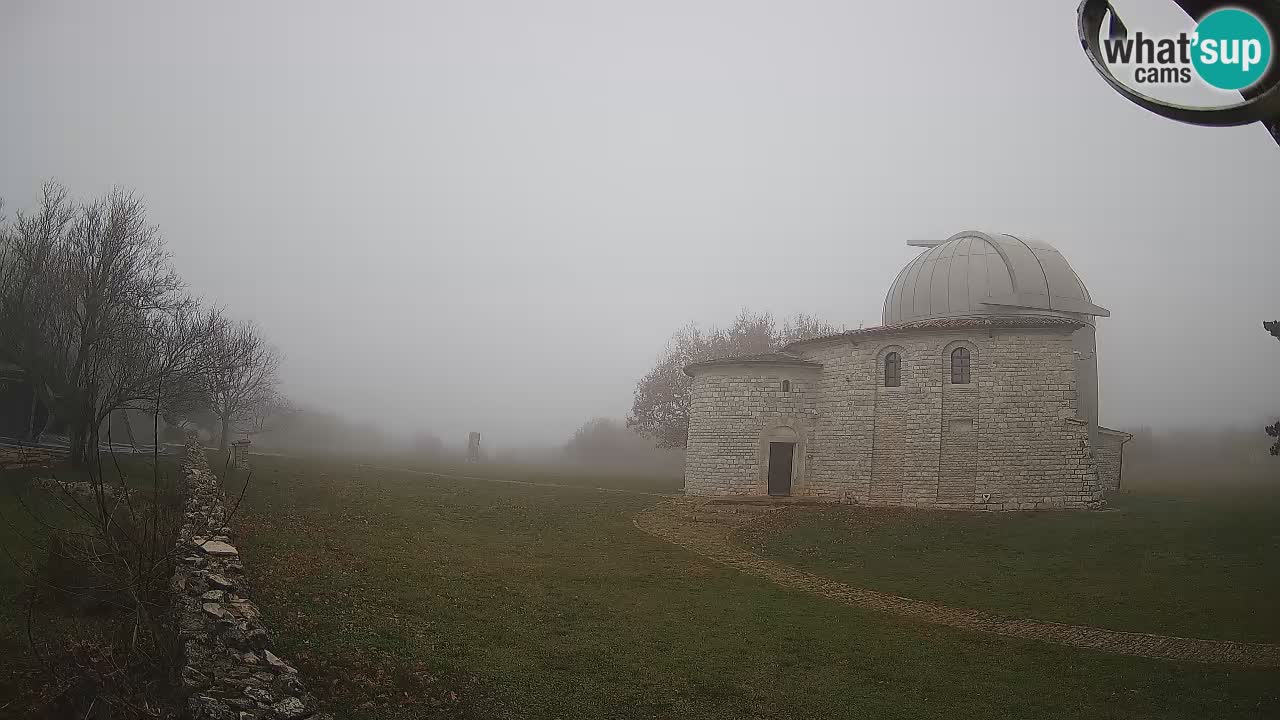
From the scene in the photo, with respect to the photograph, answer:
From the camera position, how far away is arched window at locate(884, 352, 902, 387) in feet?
84.0

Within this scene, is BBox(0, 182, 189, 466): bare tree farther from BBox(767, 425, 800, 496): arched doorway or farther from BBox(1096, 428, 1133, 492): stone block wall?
BBox(1096, 428, 1133, 492): stone block wall

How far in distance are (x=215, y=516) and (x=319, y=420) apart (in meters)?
68.4

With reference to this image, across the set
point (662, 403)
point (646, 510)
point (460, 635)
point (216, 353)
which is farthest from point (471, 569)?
point (662, 403)

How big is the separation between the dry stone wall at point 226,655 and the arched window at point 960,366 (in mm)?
22464

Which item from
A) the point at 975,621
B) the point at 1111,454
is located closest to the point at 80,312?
the point at 975,621

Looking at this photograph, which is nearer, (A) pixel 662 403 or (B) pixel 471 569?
(B) pixel 471 569

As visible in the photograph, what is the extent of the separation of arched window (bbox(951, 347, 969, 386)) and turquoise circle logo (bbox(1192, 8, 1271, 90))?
2293cm

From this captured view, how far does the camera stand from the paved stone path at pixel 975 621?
10.5 metres

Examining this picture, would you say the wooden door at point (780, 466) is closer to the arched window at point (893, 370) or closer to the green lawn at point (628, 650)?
the arched window at point (893, 370)

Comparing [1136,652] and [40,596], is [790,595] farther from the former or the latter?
[40,596]

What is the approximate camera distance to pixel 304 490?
2295cm

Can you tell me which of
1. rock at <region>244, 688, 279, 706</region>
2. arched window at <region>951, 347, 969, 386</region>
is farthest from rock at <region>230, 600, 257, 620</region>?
arched window at <region>951, 347, 969, 386</region>

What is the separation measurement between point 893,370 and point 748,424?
5.94 meters

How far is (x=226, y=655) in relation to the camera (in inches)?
286
